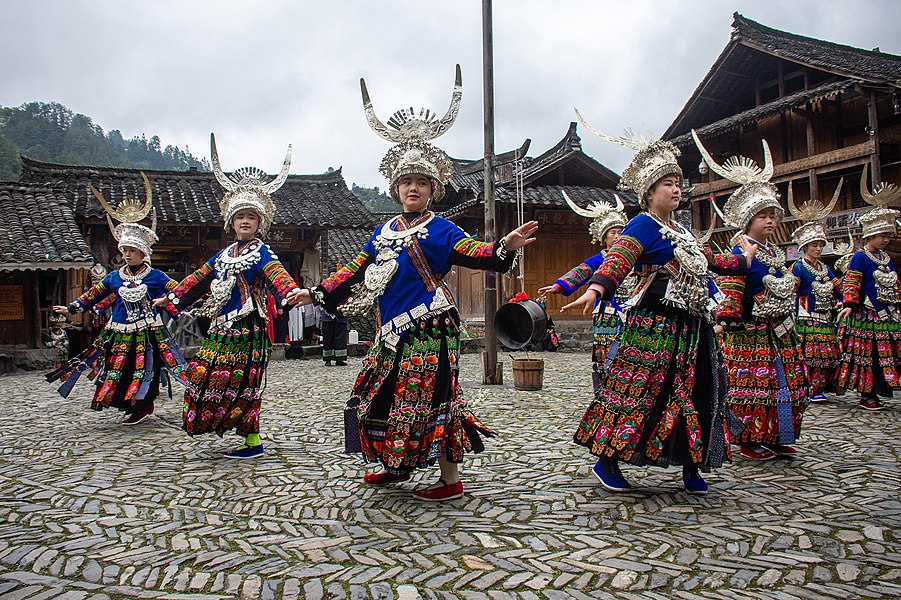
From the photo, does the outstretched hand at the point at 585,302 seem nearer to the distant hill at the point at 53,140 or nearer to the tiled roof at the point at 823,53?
the tiled roof at the point at 823,53

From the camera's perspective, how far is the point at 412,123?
163 inches

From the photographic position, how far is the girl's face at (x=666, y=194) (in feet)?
12.7

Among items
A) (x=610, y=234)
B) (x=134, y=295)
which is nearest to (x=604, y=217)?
(x=610, y=234)

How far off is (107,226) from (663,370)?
15.0 meters

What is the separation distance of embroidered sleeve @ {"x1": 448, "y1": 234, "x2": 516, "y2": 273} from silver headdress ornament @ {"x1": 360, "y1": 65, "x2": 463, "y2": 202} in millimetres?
492

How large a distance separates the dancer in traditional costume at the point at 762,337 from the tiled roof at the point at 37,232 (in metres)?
11.7

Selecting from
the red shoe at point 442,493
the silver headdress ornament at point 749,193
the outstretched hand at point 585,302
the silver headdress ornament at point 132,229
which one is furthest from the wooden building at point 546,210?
the outstretched hand at point 585,302

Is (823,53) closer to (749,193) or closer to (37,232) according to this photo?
(749,193)

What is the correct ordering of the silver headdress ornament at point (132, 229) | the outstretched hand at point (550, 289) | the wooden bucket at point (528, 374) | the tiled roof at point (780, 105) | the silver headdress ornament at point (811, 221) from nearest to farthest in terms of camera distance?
the outstretched hand at point (550, 289) < the silver headdress ornament at point (132, 229) < the silver headdress ornament at point (811, 221) < the wooden bucket at point (528, 374) < the tiled roof at point (780, 105)

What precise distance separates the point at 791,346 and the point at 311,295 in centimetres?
350

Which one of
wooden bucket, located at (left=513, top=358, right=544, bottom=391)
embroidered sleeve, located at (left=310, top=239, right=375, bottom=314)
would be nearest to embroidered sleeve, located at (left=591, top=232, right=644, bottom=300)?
embroidered sleeve, located at (left=310, top=239, right=375, bottom=314)

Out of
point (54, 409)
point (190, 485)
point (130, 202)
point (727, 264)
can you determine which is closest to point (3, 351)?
point (54, 409)

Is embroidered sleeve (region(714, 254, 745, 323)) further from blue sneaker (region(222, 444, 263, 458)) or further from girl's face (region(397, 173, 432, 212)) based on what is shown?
blue sneaker (region(222, 444, 263, 458))

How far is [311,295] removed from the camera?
4.12m
